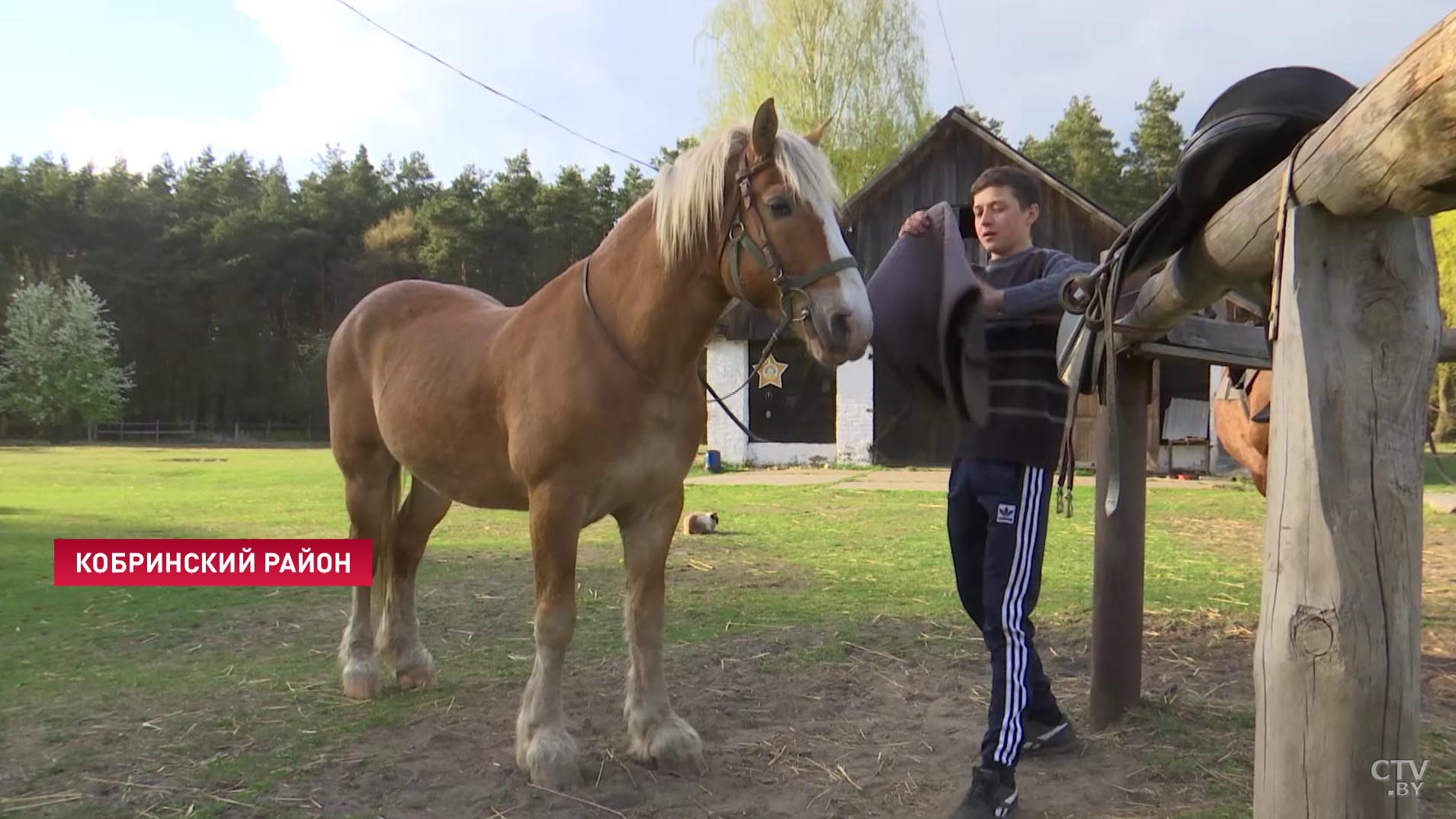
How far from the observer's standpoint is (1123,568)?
10.9 ft

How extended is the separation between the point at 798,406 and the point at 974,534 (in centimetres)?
1333

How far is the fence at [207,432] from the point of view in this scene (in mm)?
34812

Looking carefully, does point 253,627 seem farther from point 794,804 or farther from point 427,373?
point 794,804

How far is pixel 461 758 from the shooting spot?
3.04m

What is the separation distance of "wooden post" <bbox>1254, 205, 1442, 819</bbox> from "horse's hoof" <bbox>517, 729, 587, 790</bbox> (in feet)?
6.80

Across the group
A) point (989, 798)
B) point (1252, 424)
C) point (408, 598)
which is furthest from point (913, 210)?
point (989, 798)

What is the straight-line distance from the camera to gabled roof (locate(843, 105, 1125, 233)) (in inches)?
566

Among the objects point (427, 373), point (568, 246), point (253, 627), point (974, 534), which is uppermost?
point (568, 246)

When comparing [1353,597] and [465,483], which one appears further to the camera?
[465,483]

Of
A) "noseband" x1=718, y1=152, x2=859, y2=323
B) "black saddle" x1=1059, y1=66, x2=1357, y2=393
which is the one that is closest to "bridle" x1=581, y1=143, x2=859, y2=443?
"noseband" x1=718, y1=152, x2=859, y2=323

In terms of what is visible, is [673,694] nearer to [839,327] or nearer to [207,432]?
[839,327]

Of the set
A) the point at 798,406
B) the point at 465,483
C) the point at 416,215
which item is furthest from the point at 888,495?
the point at 416,215

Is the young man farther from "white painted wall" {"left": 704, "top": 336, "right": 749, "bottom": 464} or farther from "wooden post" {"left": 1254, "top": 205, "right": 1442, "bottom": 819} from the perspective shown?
"white painted wall" {"left": 704, "top": 336, "right": 749, "bottom": 464}

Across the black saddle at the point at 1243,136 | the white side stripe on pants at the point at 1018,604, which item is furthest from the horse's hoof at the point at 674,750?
the black saddle at the point at 1243,136
